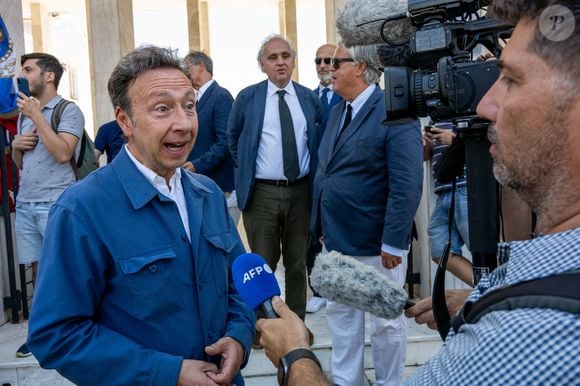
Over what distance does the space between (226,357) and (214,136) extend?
3448 mm

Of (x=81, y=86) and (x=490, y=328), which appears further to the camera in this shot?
(x=81, y=86)

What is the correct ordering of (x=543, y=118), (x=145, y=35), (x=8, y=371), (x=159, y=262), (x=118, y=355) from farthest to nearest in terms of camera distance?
(x=145, y=35)
(x=8, y=371)
(x=159, y=262)
(x=118, y=355)
(x=543, y=118)

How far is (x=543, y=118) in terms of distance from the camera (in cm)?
108

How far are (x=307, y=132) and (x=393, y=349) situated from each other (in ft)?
5.83

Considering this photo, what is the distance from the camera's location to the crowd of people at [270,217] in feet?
3.49

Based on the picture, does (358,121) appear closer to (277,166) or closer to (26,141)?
(277,166)

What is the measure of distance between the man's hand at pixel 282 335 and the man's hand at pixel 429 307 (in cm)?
39

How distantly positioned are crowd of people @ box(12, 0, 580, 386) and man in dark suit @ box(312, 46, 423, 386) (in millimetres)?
11

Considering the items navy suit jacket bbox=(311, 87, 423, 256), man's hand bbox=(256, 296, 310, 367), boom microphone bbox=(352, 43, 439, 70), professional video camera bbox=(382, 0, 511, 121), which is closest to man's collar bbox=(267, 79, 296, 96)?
navy suit jacket bbox=(311, 87, 423, 256)

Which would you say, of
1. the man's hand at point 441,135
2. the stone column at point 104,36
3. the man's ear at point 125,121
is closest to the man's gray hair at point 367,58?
the man's hand at point 441,135

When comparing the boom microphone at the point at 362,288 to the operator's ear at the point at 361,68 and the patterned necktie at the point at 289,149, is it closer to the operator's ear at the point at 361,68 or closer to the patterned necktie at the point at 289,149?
the operator's ear at the point at 361,68

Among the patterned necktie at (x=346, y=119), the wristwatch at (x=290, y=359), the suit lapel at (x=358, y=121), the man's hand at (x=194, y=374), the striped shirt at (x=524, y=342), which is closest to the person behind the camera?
the striped shirt at (x=524, y=342)

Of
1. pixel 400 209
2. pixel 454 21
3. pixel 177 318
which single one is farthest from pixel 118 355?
pixel 400 209

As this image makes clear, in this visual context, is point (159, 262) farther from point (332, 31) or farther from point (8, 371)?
point (332, 31)
